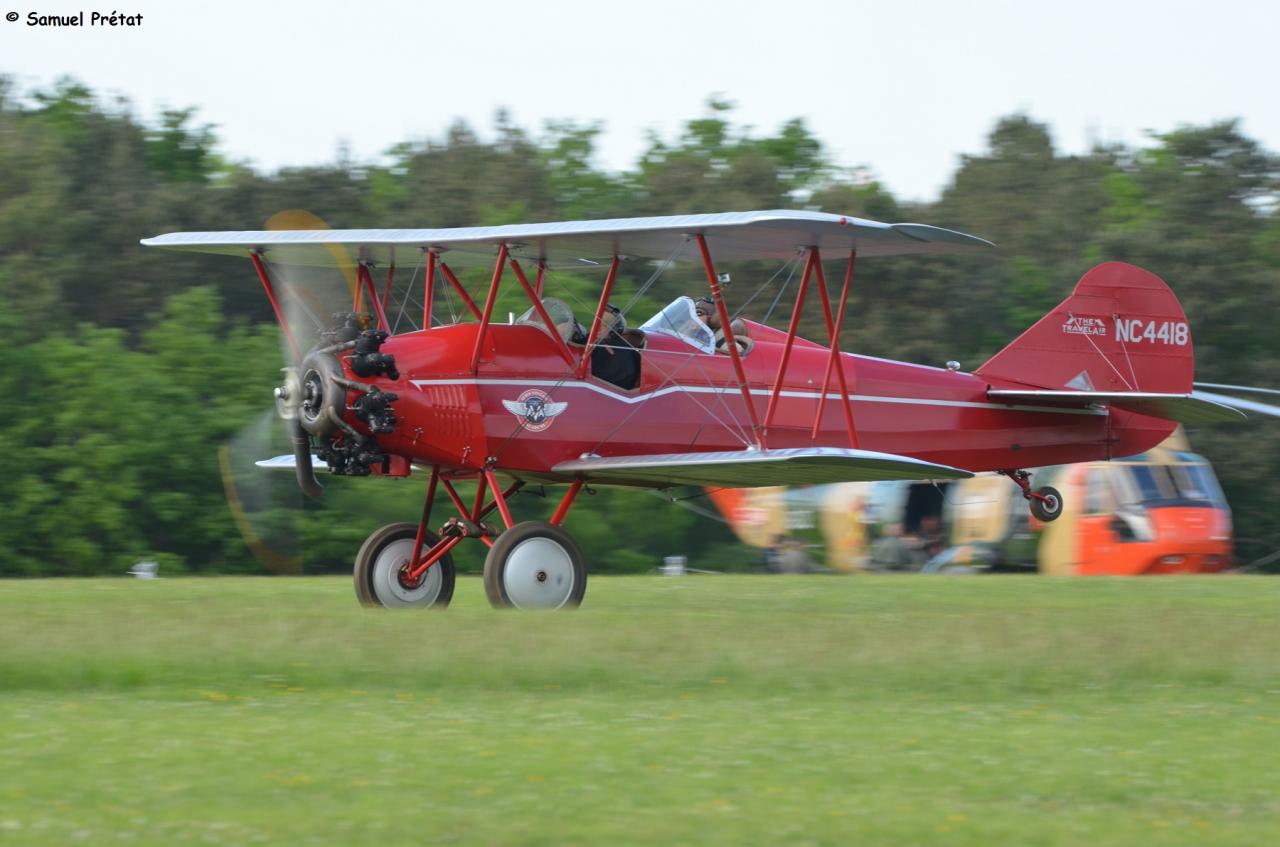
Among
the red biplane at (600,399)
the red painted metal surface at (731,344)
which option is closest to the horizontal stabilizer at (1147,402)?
the red biplane at (600,399)

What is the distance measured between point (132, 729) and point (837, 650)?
4.28m

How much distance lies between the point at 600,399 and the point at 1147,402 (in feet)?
17.9

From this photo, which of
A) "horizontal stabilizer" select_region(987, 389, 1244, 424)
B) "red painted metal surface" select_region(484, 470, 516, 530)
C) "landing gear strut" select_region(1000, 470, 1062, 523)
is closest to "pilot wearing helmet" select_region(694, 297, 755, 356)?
"red painted metal surface" select_region(484, 470, 516, 530)

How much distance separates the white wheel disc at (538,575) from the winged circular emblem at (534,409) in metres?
1.16

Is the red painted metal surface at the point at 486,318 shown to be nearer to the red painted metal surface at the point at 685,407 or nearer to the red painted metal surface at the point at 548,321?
the red painted metal surface at the point at 685,407

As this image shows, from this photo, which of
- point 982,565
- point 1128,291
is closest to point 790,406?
point 1128,291

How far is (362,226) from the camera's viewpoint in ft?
141

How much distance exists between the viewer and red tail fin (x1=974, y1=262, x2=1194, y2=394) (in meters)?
17.0

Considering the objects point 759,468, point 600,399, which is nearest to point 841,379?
point 759,468

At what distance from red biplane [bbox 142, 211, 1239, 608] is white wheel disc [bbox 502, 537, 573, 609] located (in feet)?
0.05

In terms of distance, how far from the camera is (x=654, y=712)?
838 cm

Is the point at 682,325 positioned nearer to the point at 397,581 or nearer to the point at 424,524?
the point at 424,524

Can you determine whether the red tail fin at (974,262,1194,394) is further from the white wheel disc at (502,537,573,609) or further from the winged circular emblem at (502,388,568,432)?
the white wheel disc at (502,537,573,609)

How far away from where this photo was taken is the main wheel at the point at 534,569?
1235cm
